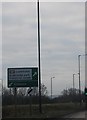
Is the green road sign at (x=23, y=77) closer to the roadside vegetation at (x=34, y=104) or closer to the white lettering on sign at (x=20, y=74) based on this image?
the white lettering on sign at (x=20, y=74)

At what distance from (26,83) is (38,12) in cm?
768

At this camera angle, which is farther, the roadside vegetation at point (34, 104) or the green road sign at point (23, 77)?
the roadside vegetation at point (34, 104)

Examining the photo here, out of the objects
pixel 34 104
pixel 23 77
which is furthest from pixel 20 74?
pixel 34 104

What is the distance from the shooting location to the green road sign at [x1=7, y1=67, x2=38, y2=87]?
127ft

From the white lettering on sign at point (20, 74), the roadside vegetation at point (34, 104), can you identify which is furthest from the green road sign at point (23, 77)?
the roadside vegetation at point (34, 104)

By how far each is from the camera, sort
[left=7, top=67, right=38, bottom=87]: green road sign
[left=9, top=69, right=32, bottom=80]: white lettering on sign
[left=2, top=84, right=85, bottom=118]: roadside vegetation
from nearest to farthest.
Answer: [left=7, top=67, right=38, bottom=87]: green road sign < [left=9, top=69, right=32, bottom=80]: white lettering on sign < [left=2, top=84, right=85, bottom=118]: roadside vegetation

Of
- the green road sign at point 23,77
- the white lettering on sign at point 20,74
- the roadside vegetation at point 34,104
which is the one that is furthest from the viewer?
the roadside vegetation at point 34,104

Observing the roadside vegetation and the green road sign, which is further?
the roadside vegetation

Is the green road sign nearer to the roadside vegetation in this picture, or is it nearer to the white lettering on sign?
the white lettering on sign

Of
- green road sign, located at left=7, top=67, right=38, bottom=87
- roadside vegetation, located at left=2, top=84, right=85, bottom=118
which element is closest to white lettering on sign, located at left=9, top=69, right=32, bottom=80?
green road sign, located at left=7, top=67, right=38, bottom=87

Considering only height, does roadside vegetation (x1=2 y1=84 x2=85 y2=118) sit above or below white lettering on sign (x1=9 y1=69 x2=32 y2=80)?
below

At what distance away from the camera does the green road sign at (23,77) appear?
3859cm

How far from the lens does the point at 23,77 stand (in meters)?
38.9

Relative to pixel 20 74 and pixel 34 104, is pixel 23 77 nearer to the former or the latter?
pixel 20 74
